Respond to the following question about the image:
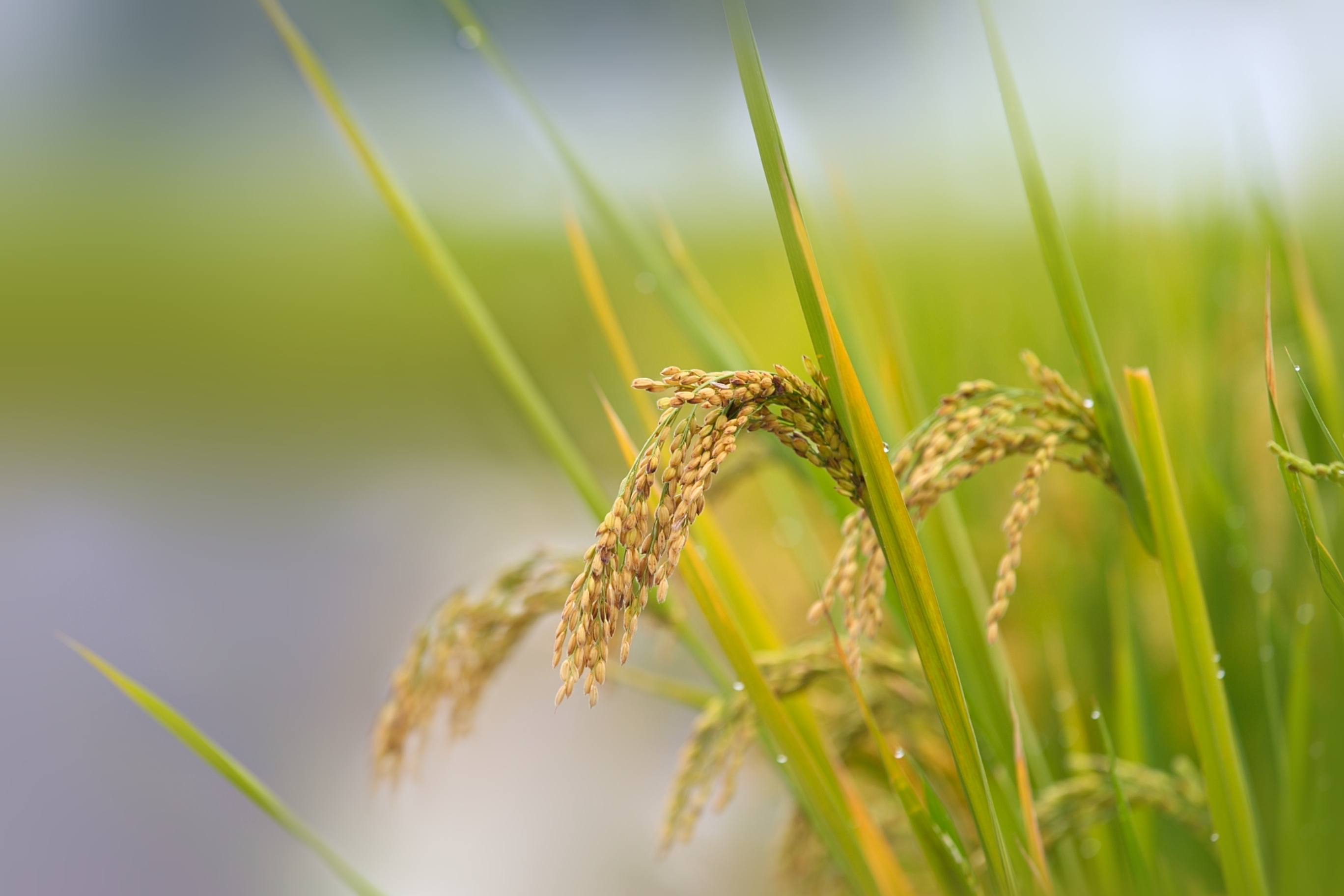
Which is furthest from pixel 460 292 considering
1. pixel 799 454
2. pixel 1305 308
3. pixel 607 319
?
pixel 1305 308

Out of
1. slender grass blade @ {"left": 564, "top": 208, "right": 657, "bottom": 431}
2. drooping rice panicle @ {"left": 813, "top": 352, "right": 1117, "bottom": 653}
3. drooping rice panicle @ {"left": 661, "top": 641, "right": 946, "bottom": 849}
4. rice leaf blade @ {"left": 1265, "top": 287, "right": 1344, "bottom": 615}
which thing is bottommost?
drooping rice panicle @ {"left": 661, "top": 641, "right": 946, "bottom": 849}

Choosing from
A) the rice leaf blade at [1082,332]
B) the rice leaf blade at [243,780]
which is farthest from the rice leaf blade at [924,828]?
the rice leaf blade at [243,780]

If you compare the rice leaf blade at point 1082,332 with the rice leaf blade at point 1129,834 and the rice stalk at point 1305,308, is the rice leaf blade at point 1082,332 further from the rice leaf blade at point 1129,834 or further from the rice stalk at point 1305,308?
the rice stalk at point 1305,308

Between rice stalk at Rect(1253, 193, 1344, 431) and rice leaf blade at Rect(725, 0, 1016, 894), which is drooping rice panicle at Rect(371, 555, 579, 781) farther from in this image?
rice stalk at Rect(1253, 193, 1344, 431)

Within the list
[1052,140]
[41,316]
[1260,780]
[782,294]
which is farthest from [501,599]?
[41,316]

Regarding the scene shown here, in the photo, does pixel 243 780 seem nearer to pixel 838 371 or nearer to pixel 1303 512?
pixel 838 371

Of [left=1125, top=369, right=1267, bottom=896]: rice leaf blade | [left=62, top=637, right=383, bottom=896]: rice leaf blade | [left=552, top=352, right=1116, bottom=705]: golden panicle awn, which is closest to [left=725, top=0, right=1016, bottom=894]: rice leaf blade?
[left=552, top=352, right=1116, bottom=705]: golden panicle awn
